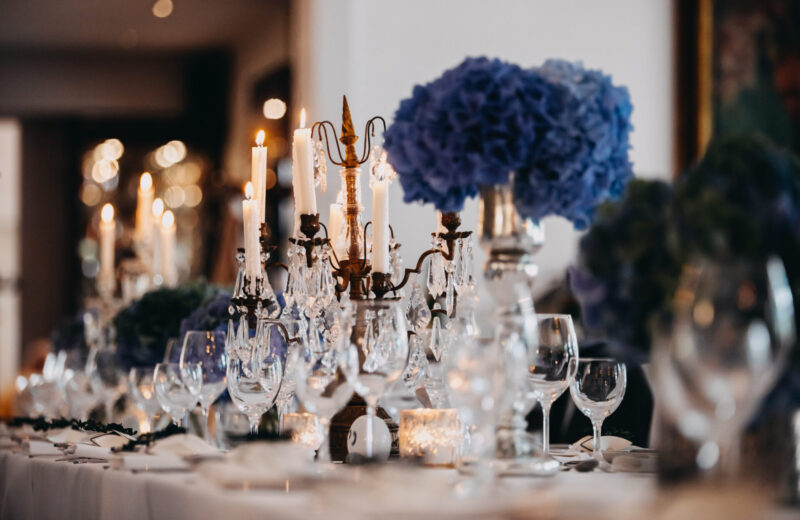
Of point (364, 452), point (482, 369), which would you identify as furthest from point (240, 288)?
point (482, 369)

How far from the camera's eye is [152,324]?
2.89m

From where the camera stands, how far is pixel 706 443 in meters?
1.25

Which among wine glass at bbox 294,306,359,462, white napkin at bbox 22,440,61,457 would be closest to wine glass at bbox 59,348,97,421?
white napkin at bbox 22,440,61,457

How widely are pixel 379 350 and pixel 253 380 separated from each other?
0.35 m

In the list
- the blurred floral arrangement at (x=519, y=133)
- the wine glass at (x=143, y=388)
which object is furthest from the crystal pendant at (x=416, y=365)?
the wine glass at (x=143, y=388)

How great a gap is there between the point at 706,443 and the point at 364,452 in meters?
0.74

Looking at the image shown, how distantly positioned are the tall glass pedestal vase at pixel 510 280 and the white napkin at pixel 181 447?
0.52 meters

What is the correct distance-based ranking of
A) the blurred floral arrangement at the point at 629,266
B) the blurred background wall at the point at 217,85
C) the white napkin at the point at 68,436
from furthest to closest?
the blurred background wall at the point at 217,85 → the white napkin at the point at 68,436 → the blurred floral arrangement at the point at 629,266

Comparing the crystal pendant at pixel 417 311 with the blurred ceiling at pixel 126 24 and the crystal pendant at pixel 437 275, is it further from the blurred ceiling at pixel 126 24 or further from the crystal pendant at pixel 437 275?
the blurred ceiling at pixel 126 24

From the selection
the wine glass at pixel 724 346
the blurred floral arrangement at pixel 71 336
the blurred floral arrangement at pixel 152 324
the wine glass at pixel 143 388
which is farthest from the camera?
the blurred floral arrangement at pixel 71 336

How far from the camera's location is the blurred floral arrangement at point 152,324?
288 centimetres

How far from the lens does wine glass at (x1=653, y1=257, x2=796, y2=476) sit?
112cm

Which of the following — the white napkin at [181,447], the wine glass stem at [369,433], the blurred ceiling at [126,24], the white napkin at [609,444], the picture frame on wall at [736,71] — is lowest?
the white napkin at [609,444]

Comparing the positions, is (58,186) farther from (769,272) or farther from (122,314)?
(769,272)
